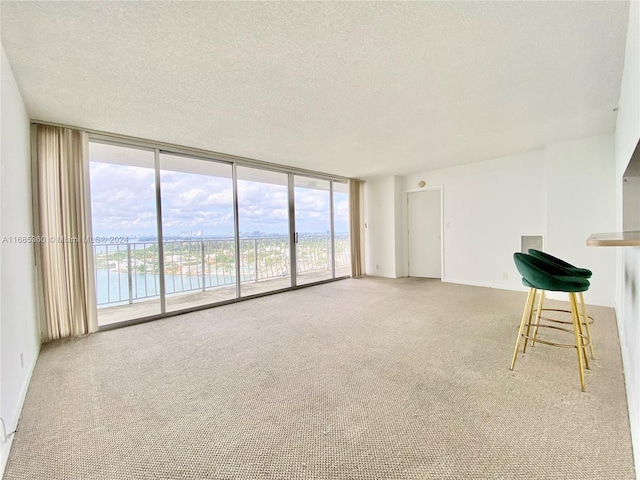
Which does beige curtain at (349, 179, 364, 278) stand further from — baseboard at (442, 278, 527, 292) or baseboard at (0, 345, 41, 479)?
baseboard at (0, 345, 41, 479)

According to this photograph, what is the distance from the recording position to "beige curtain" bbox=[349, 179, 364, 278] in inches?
256

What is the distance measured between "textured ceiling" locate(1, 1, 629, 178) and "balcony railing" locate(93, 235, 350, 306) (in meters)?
1.99

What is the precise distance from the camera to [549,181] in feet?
13.3

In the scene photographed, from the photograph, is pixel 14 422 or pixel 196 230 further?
pixel 196 230

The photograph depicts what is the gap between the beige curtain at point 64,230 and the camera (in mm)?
2930

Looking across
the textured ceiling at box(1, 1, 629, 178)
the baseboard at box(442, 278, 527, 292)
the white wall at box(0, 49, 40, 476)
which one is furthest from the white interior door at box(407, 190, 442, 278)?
the white wall at box(0, 49, 40, 476)

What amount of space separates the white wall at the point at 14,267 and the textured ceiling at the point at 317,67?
0.32m

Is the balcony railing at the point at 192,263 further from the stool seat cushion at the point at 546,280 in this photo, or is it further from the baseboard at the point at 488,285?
the stool seat cushion at the point at 546,280

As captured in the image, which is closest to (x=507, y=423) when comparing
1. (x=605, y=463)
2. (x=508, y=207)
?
(x=605, y=463)

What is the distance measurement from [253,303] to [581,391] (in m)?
3.78

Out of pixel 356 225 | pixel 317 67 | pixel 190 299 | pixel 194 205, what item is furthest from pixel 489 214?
A: pixel 190 299

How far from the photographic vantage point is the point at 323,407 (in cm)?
173

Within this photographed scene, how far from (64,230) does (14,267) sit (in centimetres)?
127

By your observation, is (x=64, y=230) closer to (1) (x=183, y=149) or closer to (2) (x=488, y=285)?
(1) (x=183, y=149)
